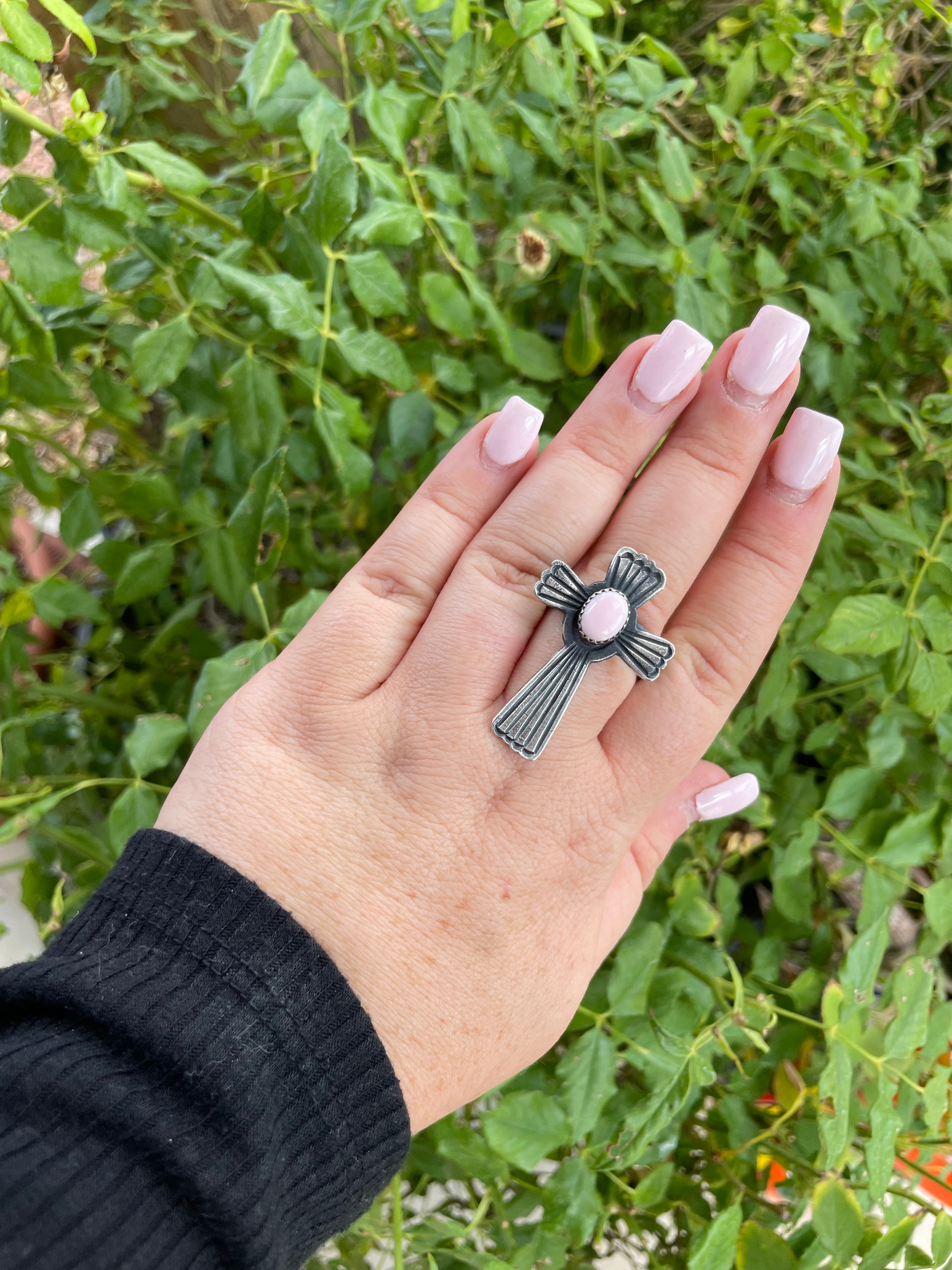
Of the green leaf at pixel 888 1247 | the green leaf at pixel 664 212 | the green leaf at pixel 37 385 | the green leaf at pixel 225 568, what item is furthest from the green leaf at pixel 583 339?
the green leaf at pixel 888 1247

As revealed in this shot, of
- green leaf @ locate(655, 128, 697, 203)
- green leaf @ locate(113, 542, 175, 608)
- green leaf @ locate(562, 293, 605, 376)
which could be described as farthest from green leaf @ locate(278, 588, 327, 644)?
green leaf @ locate(655, 128, 697, 203)

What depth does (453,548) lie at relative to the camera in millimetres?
772

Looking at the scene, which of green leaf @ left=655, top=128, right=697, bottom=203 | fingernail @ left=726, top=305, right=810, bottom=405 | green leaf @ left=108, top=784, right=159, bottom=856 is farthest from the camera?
green leaf @ left=655, top=128, right=697, bottom=203

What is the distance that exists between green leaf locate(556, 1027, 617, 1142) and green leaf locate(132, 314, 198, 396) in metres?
0.77

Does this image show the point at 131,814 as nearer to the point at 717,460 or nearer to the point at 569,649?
the point at 569,649

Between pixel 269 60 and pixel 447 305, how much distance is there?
0.25 m

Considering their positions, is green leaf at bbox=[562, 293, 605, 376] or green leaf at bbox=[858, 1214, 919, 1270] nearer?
green leaf at bbox=[858, 1214, 919, 1270]

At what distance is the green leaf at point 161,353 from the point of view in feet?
2.56

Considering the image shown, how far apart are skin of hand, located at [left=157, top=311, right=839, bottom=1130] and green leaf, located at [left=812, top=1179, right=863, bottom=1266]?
26 centimetres

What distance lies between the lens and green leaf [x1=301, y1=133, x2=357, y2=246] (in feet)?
2.19

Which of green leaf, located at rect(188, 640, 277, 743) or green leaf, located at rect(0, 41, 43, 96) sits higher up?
green leaf, located at rect(0, 41, 43, 96)

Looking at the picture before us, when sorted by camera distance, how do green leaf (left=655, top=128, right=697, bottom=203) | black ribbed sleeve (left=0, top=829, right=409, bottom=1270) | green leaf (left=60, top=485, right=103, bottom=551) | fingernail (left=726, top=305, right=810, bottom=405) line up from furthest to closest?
green leaf (left=60, top=485, right=103, bottom=551) → green leaf (left=655, top=128, right=697, bottom=203) → fingernail (left=726, top=305, right=810, bottom=405) → black ribbed sleeve (left=0, top=829, right=409, bottom=1270)

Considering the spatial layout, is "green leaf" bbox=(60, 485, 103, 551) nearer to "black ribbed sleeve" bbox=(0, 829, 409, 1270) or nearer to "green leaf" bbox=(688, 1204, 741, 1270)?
"black ribbed sleeve" bbox=(0, 829, 409, 1270)

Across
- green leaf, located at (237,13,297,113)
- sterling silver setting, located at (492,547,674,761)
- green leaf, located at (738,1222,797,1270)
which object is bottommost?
green leaf, located at (738,1222,797,1270)
